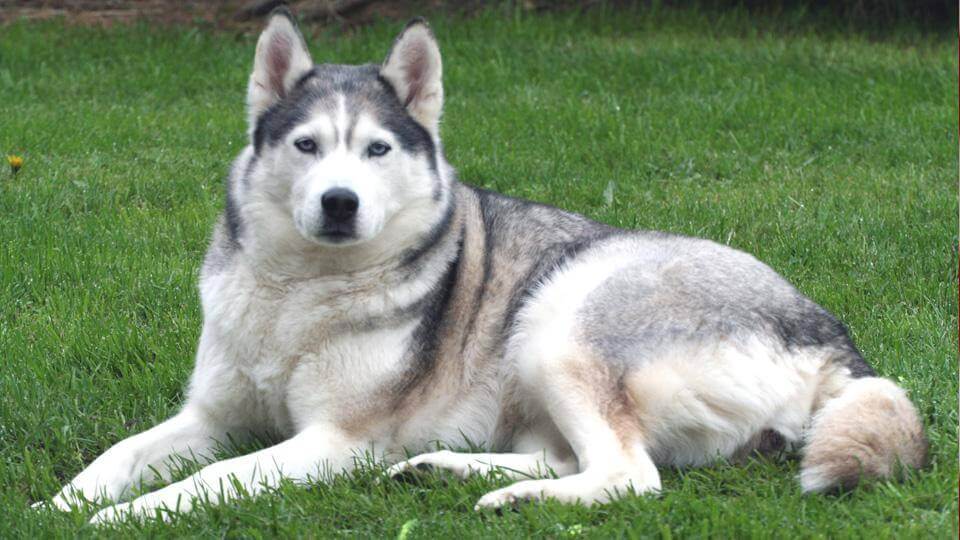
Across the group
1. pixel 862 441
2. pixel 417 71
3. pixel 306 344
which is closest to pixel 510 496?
pixel 306 344

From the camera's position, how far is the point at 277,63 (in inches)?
179

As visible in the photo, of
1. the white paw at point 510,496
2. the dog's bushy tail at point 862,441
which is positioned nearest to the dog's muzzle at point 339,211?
the white paw at point 510,496

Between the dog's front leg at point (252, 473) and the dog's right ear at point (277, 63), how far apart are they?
115 cm

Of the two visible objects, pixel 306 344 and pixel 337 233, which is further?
pixel 306 344

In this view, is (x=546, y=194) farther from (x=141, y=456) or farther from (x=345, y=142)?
(x=141, y=456)

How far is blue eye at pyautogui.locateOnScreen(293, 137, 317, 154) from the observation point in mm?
4316

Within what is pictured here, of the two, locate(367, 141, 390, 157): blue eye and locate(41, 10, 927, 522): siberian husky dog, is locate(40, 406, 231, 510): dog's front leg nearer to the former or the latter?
locate(41, 10, 927, 522): siberian husky dog

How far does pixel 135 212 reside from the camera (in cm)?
695

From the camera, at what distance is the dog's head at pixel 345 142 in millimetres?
4230

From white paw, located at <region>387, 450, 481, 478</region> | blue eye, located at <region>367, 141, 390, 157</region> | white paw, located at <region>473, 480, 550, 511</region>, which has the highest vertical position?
blue eye, located at <region>367, 141, 390, 157</region>

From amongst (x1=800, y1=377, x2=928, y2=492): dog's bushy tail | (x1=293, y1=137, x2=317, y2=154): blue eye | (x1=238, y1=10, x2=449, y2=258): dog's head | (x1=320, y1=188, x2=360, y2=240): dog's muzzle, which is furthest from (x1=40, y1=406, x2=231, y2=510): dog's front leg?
(x1=800, y1=377, x2=928, y2=492): dog's bushy tail

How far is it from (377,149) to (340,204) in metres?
0.29

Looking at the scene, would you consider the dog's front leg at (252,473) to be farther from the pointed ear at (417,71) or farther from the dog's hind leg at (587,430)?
the pointed ear at (417,71)

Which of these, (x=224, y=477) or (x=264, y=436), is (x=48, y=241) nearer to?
(x=264, y=436)
